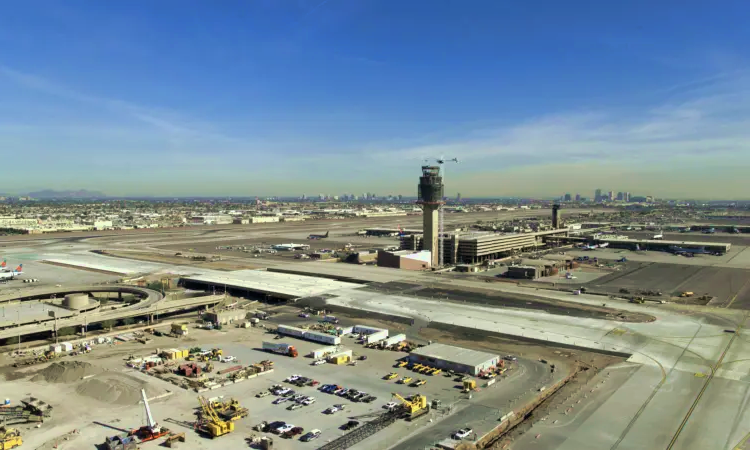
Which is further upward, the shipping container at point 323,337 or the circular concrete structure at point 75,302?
the circular concrete structure at point 75,302

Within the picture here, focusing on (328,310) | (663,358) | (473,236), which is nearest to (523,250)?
Result: (473,236)

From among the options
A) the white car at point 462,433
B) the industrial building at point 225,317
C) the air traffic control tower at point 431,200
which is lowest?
the industrial building at point 225,317

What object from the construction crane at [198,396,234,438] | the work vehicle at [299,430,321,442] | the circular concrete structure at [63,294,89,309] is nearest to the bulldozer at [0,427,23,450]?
the construction crane at [198,396,234,438]

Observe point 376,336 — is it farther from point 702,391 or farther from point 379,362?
point 702,391

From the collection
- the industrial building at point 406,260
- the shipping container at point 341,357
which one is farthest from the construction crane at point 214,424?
the industrial building at point 406,260

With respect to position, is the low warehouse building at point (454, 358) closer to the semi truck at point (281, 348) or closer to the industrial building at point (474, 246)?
the semi truck at point (281, 348)

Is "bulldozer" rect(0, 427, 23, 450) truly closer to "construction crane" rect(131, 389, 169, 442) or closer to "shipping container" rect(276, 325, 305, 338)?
"construction crane" rect(131, 389, 169, 442)
